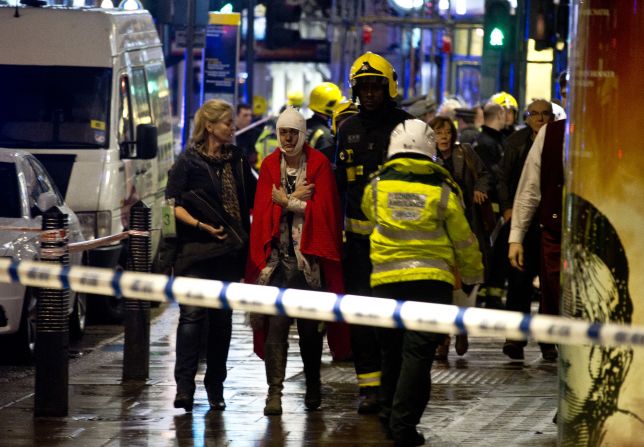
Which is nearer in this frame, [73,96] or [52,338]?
[52,338]

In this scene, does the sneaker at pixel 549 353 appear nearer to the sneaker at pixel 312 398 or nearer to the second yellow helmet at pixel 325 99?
the second yellow helmet at pixel 325 99

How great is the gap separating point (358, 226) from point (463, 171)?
255 cm

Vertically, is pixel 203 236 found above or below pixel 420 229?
below

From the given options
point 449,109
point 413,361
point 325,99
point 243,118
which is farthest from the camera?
point 243,118

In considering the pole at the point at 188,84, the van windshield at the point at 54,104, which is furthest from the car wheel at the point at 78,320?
the pole at the point at 188,84

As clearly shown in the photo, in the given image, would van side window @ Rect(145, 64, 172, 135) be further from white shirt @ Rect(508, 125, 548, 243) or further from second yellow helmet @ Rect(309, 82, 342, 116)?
white shirt @ Rect(508, 125, 548, 243)

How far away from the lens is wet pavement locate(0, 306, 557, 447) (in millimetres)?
8844

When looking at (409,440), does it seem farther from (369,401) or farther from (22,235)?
(22,235)

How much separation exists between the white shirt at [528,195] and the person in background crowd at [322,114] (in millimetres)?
3163

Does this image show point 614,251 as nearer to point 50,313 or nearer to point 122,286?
point 122,286

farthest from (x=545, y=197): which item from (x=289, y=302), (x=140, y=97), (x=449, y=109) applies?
(x=449, y=109)

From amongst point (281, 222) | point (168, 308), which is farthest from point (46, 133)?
point (281, 222)

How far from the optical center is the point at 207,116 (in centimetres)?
978

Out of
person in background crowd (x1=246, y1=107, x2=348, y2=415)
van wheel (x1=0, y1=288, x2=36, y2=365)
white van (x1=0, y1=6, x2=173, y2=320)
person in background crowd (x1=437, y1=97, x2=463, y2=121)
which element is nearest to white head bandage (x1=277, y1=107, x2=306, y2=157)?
person in background crowd (x1=246, y1=107, x2=348, y2=415)
